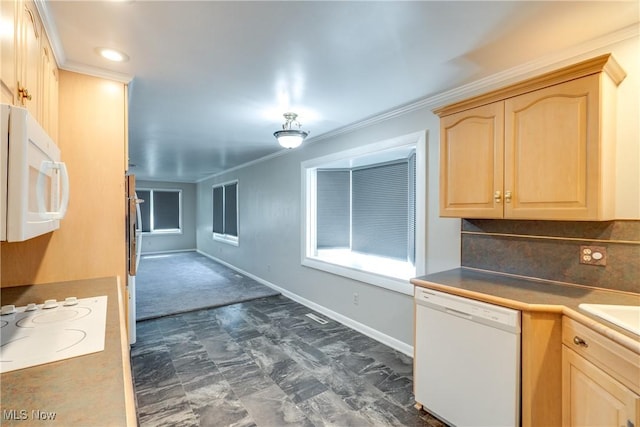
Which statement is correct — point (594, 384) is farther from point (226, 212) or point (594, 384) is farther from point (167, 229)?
point (167, 229)

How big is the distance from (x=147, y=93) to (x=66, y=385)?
232 cm

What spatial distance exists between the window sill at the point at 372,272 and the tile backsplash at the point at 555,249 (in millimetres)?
749

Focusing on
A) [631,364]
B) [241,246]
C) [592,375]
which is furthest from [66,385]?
[241,246]

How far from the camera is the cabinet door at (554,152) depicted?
1.57 meters

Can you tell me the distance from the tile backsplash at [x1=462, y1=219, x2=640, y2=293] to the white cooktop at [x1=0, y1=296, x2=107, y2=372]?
2.36 m

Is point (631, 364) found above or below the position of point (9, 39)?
below

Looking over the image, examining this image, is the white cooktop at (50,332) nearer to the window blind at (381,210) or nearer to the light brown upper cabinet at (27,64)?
the light brown upper cabinet at (27,64)

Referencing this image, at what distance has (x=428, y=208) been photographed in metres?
2.67

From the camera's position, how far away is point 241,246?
6.45 meters

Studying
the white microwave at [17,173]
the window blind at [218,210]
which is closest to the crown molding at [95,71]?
the white microwave at [17,173]

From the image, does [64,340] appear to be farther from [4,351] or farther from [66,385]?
[66,385]

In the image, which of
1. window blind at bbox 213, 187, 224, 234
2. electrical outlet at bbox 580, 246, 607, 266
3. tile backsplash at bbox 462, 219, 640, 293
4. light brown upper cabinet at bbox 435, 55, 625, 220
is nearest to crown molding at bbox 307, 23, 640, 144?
light brown upper cabinet at bbox 435, 55, 625, 220

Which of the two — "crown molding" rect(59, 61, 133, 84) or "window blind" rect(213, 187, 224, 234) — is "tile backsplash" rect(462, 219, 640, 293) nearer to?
"crown molding" rect(59, 61, 133, 84)

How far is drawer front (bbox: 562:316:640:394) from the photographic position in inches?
42.7
